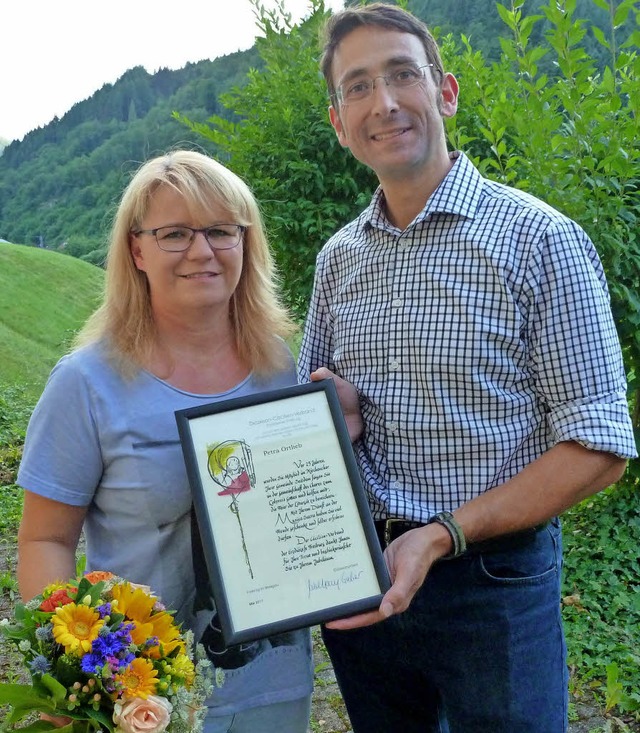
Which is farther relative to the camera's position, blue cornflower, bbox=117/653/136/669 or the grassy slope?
the grassy slope

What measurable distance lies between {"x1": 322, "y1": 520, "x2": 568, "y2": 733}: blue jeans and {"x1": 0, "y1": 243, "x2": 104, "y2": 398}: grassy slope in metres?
11.2

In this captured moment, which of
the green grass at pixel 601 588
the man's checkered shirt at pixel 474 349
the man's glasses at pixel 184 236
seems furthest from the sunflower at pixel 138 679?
the green grass at pixel 601 588

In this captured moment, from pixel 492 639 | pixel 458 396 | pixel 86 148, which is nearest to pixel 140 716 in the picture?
pixel 492 639

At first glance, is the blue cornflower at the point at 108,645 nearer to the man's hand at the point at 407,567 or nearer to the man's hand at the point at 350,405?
the man's hand at the point at 407,567

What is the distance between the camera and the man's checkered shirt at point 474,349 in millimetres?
1984

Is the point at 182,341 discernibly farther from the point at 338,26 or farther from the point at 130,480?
the point at 338,26

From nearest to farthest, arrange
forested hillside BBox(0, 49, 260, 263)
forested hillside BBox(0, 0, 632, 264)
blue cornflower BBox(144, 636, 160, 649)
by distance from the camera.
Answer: blue cornflower BBox(144, 636, 160, 649)
forested hillside BBox(0, 0, 632, 264)
forested hillside BBox(0, 49, 260, 263)

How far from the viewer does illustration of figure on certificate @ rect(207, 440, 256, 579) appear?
79.2 inches

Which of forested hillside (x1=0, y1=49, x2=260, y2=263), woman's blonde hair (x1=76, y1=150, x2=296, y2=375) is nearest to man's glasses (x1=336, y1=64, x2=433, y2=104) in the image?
woman's blonde hair (x1=76, y1=150, x2=296, y2=375)

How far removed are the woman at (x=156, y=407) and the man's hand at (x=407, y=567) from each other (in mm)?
415

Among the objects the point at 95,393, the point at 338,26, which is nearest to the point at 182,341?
the point at 95,393

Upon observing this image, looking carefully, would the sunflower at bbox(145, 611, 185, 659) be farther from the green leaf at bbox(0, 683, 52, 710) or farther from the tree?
the tree

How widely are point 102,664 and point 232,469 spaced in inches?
23.4

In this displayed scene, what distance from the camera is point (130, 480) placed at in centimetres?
215
